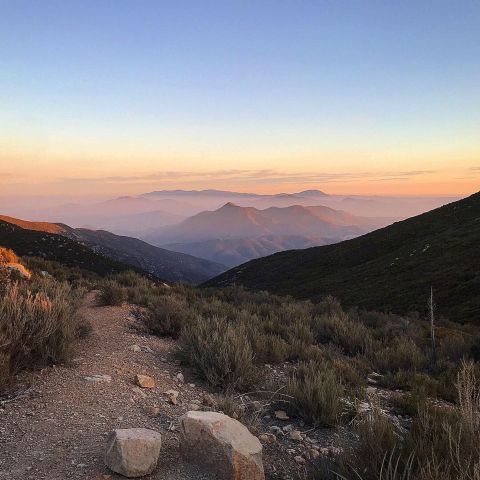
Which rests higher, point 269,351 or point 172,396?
point 172,396

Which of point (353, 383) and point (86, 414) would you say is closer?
point (86, 414)

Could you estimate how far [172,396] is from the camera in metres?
5.16

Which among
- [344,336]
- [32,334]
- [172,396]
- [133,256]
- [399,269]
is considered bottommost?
[133,256]

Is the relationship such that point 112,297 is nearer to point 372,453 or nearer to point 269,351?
point 269,351

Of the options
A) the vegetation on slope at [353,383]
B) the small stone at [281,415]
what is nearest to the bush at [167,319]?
the vegetation on slope at [353,383]

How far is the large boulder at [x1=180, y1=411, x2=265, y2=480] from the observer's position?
3297 mm

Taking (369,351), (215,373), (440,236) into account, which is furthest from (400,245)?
(215,373)

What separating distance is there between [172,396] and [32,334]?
80.9 inches

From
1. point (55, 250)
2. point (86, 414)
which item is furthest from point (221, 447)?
point (55, 250)

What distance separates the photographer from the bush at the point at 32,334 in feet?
16.7

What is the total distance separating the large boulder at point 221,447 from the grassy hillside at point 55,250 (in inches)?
1673

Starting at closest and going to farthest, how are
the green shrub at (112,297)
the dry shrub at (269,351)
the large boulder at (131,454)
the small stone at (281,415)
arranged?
1. the large boulder at (131,454)
2. the small stone at (281,415)
3. the dry shrub at (269,351)
4. the green shrub at (112,297)

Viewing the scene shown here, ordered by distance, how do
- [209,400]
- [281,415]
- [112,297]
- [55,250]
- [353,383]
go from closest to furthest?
1. [281,415]
2. [209,400]
3. [353,383]
4. [112,297]
5. [55,250]

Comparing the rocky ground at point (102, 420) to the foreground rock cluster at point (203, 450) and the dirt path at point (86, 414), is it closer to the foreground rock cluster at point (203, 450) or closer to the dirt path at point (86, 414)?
the dirt path at point (86, 414)
